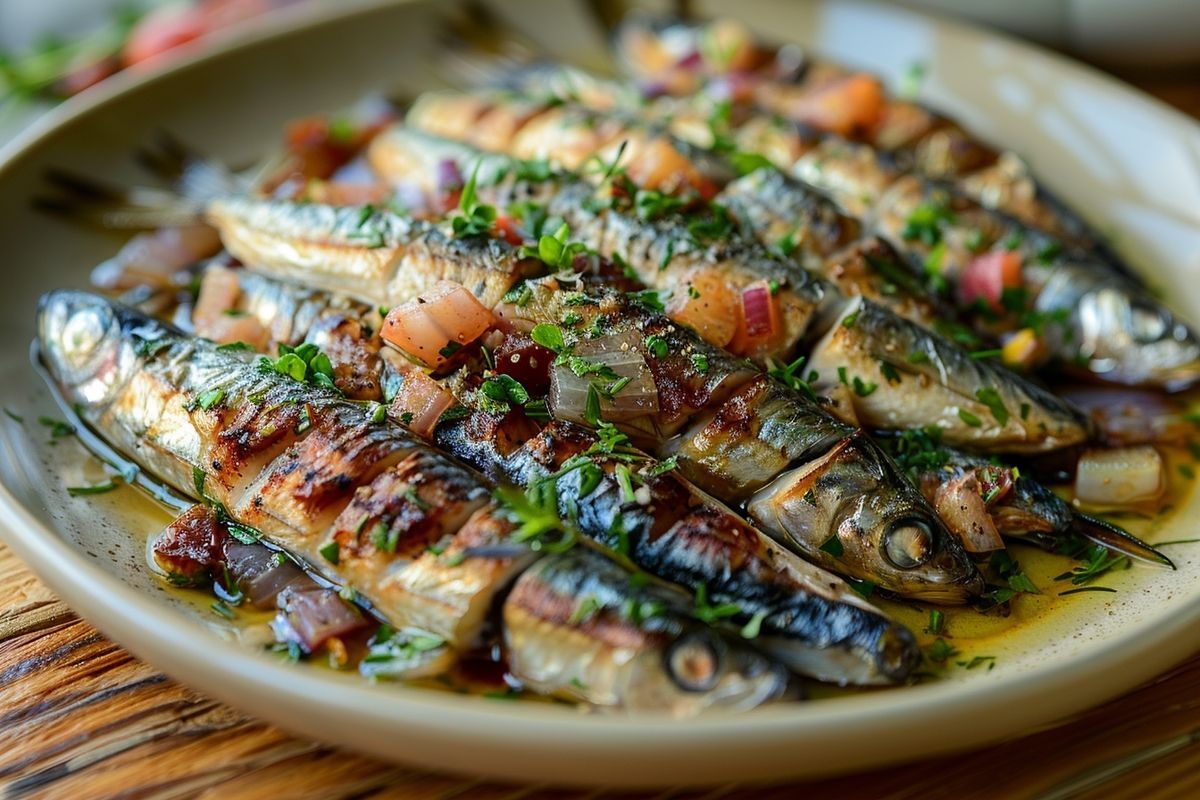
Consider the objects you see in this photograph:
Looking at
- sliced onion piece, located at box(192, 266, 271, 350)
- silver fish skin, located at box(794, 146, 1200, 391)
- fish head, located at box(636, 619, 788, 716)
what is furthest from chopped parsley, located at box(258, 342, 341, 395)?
silver fish skin, located at box(794, 146, 1200, 391)

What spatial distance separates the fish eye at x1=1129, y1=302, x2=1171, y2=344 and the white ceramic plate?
0.40 metres

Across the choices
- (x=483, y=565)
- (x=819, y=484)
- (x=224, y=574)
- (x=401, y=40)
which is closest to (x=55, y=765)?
(x=224, y=574)

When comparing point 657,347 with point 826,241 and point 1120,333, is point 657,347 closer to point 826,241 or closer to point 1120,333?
point 826,241

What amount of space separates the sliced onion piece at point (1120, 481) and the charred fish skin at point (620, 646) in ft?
6.06

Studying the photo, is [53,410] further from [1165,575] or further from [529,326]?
[1165,575]

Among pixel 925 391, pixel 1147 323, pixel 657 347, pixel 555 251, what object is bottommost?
pixel 1147 323

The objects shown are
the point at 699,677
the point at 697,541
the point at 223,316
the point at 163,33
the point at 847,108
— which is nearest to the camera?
the point at 699,677

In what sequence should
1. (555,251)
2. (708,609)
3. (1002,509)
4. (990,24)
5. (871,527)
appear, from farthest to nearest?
(990,24)
(555,251)
(1002,509)
(871,527)
(708,609)

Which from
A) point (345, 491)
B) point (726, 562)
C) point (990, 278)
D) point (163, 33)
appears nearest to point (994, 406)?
point (990, 278)

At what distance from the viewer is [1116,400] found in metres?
4.46

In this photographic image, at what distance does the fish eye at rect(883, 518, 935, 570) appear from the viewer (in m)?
3.34

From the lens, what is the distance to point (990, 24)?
6.72 metres

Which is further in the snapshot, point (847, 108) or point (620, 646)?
point (847, 108)

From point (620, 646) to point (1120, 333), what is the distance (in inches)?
121
